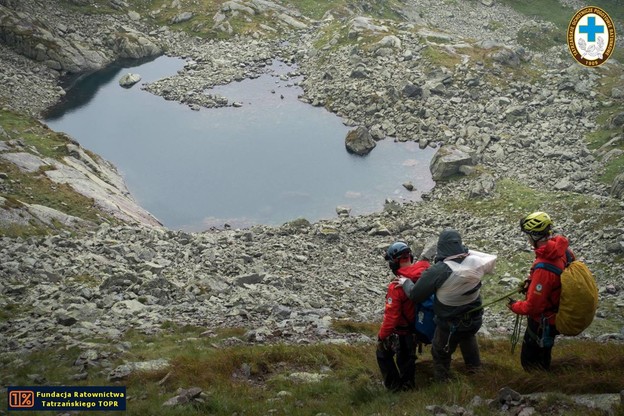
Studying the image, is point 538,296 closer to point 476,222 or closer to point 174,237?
point 174,237

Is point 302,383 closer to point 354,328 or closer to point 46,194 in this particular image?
point 354,328

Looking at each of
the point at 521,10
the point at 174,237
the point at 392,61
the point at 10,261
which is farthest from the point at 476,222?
the point at 521,10

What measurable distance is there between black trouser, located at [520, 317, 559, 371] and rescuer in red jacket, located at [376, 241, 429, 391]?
223cm

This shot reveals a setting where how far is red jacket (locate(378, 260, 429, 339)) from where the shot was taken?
1162 centimetres

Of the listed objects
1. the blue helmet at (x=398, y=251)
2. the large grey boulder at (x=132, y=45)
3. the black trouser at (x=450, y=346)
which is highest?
the large grey boulder at (x=132, y=45)

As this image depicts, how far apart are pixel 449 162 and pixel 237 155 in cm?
2128

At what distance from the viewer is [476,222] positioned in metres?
40.8

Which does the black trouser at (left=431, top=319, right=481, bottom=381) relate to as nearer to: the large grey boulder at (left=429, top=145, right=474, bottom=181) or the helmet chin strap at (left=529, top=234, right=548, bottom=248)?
the helmet chin strap at (left=529, top=234, right=548, bottom=248)

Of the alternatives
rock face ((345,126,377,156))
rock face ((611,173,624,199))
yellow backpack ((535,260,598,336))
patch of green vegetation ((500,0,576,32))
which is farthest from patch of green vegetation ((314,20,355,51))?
yellow backpack ((535,260,598,336))

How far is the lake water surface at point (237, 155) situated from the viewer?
51.5 metres

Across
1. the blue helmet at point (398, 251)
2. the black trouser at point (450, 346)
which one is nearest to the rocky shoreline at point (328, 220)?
the black trouser at point (450, 346)

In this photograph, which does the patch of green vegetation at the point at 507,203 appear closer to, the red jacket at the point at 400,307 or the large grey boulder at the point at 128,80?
the red jacket at the point at 400,307

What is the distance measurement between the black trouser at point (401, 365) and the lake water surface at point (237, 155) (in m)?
36.3

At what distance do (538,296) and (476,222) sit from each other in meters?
30.5
